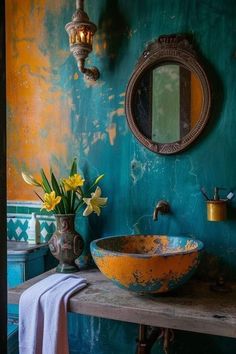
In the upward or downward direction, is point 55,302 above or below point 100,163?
below

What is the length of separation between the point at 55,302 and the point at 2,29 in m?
1.03

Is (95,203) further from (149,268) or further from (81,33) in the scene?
(81,33)

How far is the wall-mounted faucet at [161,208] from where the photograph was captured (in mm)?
1550

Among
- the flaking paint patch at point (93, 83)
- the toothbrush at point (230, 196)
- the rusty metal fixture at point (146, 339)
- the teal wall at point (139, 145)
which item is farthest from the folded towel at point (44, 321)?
the flaking paint patch at point (93, 83)

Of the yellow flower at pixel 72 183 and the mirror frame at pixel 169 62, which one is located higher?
the mirror frame at pixel 169 62

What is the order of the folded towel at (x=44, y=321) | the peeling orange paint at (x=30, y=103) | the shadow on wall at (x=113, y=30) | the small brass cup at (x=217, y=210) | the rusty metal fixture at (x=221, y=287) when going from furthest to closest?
1. the peeling orange paint at (x=30, y=103)
2. the shadow on wall at (x=113, y=30)
3. the small brass cup at (x=217, y=210)
4. the rusty metal fixture at (x=221, y=287)
5. the folded towel at (x=44, y=321)

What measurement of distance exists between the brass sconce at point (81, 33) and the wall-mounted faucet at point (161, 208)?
0.77 m

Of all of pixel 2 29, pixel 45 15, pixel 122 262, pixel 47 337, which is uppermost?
pixel 45 15

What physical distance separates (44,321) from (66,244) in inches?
15.7

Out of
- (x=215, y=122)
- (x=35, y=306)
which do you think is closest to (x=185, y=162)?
(x=215, y=122)

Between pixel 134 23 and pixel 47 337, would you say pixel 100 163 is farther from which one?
pixel 47 337

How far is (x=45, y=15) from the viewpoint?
189 centimetres

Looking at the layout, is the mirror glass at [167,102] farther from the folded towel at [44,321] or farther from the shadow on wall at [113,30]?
the folded towel at [44,321]

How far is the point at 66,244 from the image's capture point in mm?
1567
